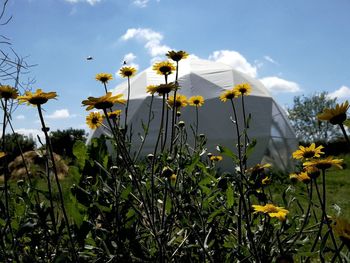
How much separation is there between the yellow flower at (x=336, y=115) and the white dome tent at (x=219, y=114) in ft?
30.6

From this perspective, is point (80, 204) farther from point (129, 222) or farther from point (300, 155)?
point (300, 155)

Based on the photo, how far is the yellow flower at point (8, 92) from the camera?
1490 mm

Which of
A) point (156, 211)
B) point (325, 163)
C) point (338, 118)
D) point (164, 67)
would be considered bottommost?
point (156, 211)

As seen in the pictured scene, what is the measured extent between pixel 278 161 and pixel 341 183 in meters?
2.85

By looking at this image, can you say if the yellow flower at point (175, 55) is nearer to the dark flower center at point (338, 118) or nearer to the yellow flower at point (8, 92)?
the yellow flower at point (8, 92)

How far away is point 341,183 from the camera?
8383 mm

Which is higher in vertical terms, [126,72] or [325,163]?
[126,72]

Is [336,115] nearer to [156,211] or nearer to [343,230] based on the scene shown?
[343,230]

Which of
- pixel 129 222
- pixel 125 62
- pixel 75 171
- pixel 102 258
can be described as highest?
pixel 125 62

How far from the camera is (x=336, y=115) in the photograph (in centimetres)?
104

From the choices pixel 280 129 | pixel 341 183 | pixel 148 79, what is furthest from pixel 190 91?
pixel 341 183

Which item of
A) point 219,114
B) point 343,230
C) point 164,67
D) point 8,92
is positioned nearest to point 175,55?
point 164,67

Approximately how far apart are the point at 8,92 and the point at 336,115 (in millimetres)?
1129

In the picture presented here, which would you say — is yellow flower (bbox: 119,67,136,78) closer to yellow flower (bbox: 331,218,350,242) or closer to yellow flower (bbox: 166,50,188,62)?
yellow flower (bbox: 166,50,188,62)
